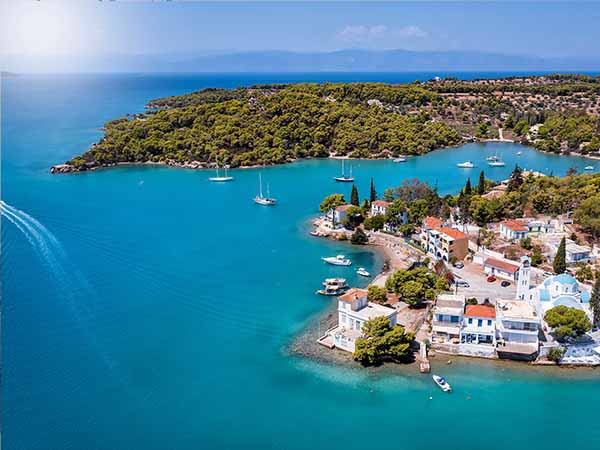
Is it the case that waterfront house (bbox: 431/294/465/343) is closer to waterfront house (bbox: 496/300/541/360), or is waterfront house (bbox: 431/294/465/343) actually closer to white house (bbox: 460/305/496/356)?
white house (bbox: 460/305/496/356)

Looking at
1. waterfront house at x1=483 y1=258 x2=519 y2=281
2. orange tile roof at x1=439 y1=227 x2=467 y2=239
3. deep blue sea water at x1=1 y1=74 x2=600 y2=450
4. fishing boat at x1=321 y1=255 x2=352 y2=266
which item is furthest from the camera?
fishing boat at x1=321 y1=255 x2=352 y2=266

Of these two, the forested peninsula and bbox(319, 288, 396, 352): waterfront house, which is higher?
the forested peninsula

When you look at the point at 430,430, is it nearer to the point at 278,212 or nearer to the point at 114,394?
the point at 114,394

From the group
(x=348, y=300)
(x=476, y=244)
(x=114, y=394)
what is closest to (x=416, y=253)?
(x=476, y=244)

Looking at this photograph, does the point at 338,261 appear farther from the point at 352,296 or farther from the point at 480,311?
the point at 480,311

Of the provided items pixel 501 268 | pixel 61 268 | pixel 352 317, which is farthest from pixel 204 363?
pixel 501 268

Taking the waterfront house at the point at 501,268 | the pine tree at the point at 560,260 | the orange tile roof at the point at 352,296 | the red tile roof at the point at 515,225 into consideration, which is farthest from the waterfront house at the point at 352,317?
the red tile roof at the point at 515,225

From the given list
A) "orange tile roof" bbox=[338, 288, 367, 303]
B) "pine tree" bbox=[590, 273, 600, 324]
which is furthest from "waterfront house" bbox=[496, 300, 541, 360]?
"orange tile roof" bbox=[338, 288, 367, 303]
